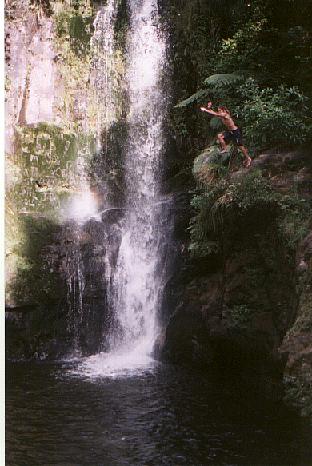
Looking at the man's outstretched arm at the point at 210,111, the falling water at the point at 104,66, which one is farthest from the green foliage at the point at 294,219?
the falling water at the point at 104,66

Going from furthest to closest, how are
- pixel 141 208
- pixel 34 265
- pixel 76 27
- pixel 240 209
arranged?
pixel 141 208 < pixel 34 265 < pixel 76 27 < pixel 240 209

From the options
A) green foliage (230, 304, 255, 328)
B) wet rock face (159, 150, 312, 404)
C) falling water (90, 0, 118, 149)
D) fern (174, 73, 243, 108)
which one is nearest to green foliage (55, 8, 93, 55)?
falling water (90, 0, 118, 149)

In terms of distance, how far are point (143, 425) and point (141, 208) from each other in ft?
9.75

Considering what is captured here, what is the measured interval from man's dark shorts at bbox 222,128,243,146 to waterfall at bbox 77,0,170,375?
1224mm

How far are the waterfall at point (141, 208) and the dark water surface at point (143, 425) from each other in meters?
1.04

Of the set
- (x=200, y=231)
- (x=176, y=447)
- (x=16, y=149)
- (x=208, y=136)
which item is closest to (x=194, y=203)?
(x=200, y=231)

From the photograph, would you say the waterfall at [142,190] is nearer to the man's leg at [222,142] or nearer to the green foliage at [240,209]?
the green foliage at [240,209]

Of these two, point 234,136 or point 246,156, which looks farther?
point 234,136

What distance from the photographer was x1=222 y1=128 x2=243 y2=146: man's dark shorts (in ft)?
17.6

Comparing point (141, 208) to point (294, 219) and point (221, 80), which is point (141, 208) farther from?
point (294, 219)

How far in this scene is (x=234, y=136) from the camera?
5.40 m

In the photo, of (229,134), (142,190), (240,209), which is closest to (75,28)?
(142,190)

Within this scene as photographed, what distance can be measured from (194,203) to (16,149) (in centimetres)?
217

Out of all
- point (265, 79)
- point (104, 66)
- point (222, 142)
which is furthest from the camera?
point (104, 66)
